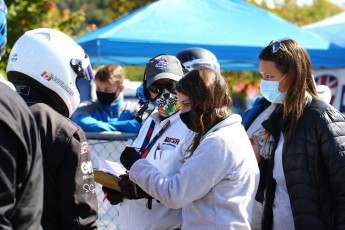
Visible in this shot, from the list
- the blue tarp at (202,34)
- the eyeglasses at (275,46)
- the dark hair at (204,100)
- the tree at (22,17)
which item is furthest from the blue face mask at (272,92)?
the tree at (22,17)

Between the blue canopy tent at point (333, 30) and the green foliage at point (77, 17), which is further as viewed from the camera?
the green foliage at point (77, 17)

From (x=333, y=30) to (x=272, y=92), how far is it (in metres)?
4.97

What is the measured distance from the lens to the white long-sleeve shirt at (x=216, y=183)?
297cm

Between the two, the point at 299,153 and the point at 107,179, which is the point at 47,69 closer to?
the point at 107,179

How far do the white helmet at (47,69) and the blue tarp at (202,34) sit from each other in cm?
428

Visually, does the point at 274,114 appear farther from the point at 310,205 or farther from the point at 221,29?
the point at 221,29

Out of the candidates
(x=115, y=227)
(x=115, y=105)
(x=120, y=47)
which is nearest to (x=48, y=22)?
(x=120, y=47)

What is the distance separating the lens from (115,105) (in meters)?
6.00

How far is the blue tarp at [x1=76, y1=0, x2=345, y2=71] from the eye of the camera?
7176mm

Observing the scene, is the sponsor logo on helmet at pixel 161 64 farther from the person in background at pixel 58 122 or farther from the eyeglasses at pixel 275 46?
the person in background at pixel 58 122

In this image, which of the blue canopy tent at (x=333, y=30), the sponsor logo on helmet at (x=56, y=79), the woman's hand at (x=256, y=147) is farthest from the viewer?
the blue canopy tent at (x=333, y=30)

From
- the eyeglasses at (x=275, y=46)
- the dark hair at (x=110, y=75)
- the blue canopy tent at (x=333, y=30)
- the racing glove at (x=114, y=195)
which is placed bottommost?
the blue canopy tent at (x=333, y=30)

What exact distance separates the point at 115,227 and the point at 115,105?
114 cm

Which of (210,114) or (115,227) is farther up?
(210,114)
